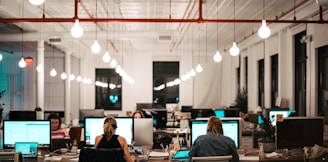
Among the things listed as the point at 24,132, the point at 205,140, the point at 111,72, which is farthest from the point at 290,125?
the point at 111,72

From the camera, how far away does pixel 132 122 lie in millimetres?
5391

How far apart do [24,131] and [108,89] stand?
15.8m

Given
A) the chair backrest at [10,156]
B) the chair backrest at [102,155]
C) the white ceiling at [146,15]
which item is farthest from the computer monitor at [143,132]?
the white ceiling at [146,15]

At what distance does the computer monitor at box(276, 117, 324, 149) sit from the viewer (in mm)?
4867

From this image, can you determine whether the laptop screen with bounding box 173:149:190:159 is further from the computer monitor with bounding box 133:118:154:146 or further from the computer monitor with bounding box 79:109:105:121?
the computer monitor with bounding box 79:109:105:121

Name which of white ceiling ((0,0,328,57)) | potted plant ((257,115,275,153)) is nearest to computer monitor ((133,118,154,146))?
potted plant ((257,115,275,153))

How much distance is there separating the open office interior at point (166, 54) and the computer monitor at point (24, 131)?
194 cm

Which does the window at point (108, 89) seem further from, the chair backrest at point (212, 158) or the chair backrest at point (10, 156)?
the chair backrest at point (212, 158)

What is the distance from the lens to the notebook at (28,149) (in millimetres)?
4988

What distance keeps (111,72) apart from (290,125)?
1672 centimetres

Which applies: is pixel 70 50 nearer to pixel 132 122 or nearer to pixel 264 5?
pixel 264 5

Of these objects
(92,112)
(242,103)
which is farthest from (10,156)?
(242,103)

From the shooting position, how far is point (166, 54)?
20953 mm

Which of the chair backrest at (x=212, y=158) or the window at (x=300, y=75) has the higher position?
the window at (x=300, y=75)
